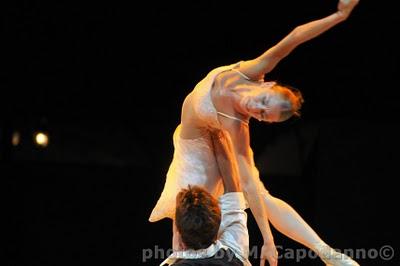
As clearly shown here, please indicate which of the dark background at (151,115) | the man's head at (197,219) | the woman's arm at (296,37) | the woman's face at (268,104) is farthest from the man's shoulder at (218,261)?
the dark background at (151,115)

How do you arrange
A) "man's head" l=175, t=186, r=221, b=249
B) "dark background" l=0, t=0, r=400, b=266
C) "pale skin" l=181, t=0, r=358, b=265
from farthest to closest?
"dark background" l=0, t=0, r=400, b=266, "pale skin" l=181, t=0, r=358, b=265, "man's head" l=175, t=186, r=221, b=249

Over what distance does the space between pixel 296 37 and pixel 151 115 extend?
2411mm

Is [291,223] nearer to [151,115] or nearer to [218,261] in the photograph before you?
Result: [218,261]

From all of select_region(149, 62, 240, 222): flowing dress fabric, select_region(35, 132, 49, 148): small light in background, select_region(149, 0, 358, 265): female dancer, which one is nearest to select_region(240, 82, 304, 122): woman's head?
select_region(149, 0, 358, 265): female dancer

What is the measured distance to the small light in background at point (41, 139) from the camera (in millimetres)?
4965

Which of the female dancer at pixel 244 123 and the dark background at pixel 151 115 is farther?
the dark background at pixel 151 115

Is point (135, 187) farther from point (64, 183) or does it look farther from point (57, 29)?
point (57, 29)

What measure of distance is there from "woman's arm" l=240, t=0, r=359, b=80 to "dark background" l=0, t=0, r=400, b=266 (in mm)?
1947

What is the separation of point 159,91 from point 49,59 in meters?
0.73

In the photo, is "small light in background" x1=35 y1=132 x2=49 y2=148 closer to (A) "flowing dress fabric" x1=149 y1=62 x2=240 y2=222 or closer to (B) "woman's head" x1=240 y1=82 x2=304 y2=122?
(A) "flowing dress fabric" x1=149 y1=62 x2=240 y2=222

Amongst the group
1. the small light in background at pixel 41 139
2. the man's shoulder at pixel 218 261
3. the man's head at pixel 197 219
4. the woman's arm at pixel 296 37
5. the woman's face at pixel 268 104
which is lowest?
the man's shoulder at pixel 218 261

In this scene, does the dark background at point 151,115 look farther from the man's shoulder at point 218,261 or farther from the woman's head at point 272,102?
the man's shoulder at point 218,261

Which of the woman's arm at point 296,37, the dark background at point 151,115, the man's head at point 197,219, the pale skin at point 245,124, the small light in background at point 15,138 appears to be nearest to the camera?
the man's head at point 197,219

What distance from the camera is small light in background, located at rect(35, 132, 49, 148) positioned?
496 cm
